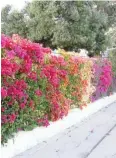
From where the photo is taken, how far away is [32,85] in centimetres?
955

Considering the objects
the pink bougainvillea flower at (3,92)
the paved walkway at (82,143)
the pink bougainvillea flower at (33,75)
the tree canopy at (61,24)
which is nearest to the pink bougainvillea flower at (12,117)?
the pink bougainvillea flower at (3,92)

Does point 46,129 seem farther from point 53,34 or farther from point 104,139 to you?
point 53,34

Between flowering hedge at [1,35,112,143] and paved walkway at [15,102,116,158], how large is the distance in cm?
51

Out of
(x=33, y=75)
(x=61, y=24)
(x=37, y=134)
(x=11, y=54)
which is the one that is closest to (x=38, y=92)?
(x=33, y=75)

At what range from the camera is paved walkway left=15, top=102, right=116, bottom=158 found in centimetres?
894

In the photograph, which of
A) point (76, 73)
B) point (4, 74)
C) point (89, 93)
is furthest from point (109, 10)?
point (4, 74)

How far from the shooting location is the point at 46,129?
35.8 ft

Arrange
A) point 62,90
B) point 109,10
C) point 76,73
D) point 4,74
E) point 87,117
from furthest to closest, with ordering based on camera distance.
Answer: point 109,10
point 87,117
point 76,73
point 62,90
point 4,74

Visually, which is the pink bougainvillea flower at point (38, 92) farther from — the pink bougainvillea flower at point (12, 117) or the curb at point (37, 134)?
the pink bougainvillea flower at point (12, 117)

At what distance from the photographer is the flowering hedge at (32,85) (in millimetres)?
8336

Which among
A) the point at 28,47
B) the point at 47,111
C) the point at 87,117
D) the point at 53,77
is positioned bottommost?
the point at 87,117

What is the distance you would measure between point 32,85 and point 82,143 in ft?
6.00

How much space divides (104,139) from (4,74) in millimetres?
3888

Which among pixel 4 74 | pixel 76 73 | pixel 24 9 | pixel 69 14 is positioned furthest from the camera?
pixel 24 9
